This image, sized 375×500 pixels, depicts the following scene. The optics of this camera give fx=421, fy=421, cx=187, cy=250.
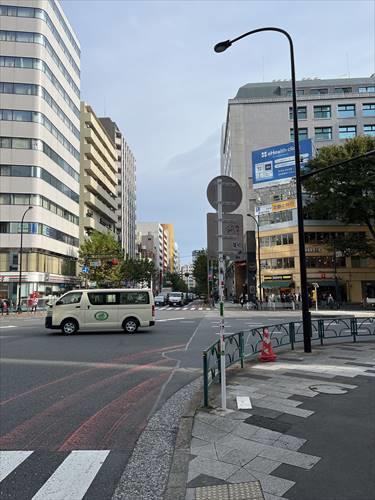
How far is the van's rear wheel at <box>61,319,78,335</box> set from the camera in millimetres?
18703

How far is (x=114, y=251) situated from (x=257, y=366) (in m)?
49.9

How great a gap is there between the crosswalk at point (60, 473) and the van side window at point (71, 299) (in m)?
14.1

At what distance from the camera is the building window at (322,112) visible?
61906 millimetres

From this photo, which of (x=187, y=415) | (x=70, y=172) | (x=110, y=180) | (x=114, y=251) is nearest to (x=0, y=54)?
(x=70, y=172)

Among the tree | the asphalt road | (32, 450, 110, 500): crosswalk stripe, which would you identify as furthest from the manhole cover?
the tree

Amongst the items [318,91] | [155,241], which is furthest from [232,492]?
[155,241]

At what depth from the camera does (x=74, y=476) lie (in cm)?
419

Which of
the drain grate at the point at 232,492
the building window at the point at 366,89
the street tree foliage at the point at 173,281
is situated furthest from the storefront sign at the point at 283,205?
the street tree foliage at the point at 173,281

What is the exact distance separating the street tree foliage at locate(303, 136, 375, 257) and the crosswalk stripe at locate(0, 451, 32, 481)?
131 ft

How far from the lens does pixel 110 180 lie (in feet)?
289

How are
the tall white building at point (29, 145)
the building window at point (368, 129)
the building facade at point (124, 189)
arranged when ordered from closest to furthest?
the tall white building at point (29, 145), the building window at point (368, 129), the building facade at point (124, 189)

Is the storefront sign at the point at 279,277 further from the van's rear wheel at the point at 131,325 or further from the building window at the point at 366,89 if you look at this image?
the van's rear wheel at the point at 131,325

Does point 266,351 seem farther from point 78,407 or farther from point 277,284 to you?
point 277,284

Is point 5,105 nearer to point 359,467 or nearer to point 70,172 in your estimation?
point 70,172
